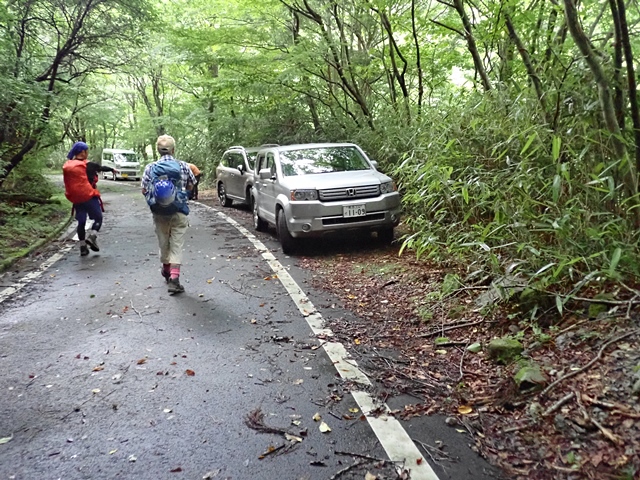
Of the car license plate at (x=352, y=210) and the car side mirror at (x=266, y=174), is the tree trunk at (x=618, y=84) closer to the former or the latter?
the car license plate at (x=352, y=210)

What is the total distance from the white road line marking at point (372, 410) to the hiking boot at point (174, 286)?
4.31 ft

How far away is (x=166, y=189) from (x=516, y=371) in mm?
4230

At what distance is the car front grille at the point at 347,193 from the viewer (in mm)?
7707

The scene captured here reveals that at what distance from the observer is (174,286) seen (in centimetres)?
605

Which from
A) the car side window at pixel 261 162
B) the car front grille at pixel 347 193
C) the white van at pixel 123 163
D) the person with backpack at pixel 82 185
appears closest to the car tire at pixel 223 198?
the car side window at pixel 261 162

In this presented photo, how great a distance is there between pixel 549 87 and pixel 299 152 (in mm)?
5072

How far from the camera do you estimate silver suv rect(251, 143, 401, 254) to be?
7629 millimetres

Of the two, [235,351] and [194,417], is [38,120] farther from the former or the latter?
[194,417]

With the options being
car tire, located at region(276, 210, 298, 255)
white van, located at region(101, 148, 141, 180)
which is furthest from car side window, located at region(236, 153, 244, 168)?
white van, located at region(101, 148, 141, 180)

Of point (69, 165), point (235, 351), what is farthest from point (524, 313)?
point (69, 165)

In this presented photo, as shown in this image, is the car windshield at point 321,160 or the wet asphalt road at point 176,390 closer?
the wet asphalt road at point 176,390

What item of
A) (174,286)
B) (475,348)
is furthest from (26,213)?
(475,348)

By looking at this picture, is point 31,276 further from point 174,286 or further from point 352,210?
point 352,210

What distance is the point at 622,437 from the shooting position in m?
2.52
